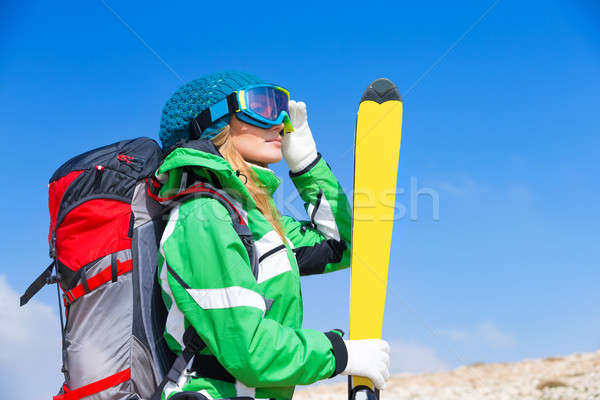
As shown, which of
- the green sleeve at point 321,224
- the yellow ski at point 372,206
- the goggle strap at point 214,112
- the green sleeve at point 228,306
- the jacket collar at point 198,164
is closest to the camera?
the green sleeve at point 228,306

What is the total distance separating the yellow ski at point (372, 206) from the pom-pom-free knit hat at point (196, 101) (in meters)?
0.98

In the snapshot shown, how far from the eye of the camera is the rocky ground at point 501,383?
19141 mm

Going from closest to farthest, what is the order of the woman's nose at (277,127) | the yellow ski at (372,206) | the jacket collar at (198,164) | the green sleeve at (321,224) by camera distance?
the jacket collar at (198,164), the woman's nose at (277,127), the yellow ski at (372,206), the green sleeve at (321,224)

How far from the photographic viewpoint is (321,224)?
10.9 feet

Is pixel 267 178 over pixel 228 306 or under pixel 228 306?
over

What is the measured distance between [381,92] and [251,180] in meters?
1.52

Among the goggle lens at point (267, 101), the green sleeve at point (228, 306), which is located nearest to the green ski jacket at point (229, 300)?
the green sleeve at point (228, 306)

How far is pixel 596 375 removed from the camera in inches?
768

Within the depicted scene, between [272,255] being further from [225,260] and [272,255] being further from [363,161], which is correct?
[363,161]

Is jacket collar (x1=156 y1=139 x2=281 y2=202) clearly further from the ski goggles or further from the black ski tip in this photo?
the black ski tip

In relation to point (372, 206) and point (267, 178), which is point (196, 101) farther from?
point (372, 206)

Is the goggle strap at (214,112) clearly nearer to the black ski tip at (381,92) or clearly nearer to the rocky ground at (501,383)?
the black ski tip at (381,92)

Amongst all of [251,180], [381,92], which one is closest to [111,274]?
[251,180]

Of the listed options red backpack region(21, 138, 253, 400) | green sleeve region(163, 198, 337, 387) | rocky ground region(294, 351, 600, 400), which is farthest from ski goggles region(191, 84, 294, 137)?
rocky ground region(294, 351, 600, 400)
